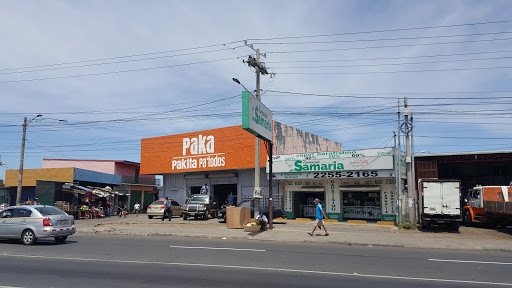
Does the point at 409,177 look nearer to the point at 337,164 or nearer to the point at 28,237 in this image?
the point at 337,164

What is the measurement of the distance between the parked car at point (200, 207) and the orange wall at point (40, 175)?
16.1m

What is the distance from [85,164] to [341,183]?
35082 millimetres

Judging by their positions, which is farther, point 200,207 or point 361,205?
point 361,205

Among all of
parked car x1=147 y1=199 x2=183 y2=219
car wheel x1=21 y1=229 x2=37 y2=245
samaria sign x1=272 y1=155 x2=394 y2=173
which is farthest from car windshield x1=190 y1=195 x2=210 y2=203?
car wheel x1=21 y1=229 x2=37 y2=245

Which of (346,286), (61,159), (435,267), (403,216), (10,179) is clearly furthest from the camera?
(61,159)

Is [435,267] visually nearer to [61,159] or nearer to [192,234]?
[192,234]

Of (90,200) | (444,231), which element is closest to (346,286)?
(444,231)

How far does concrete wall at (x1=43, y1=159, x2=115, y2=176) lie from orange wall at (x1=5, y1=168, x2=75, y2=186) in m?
7.02

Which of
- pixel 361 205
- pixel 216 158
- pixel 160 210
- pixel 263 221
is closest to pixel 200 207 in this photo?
pixel 160 210

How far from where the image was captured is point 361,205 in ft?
88.9

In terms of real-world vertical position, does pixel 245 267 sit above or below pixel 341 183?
below

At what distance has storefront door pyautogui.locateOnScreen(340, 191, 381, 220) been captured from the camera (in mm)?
26578

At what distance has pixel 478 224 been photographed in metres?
23.3

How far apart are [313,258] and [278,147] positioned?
19898 millimetres
